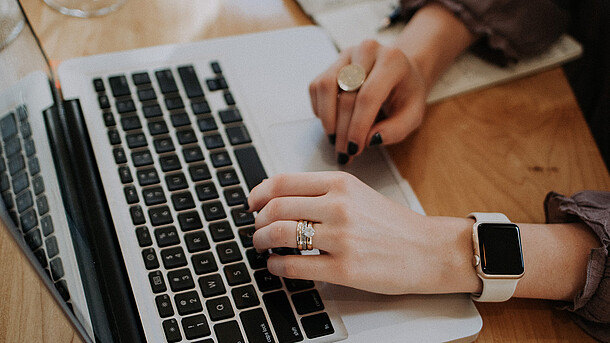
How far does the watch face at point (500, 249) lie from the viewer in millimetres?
542

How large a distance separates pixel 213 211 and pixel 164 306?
0.12 meters

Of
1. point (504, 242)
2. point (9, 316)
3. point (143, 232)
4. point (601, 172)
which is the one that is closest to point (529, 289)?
point (504, 242)

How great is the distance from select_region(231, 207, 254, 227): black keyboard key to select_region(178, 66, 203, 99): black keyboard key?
181 mm

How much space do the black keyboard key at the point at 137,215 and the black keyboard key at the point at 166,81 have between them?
0.58 feet

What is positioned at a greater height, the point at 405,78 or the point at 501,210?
the point at 405,78

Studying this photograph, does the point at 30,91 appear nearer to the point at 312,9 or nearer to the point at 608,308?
the point at 312,9

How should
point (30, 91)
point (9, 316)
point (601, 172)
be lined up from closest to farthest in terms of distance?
point (9, 316), point (30, 91), point (601, 172)

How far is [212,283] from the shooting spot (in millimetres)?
523

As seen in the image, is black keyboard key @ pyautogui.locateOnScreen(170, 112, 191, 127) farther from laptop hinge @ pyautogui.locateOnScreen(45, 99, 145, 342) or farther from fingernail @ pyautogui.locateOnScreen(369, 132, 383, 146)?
fingernail @ pyautogui.locateOnScreen(369, 132, 383, 146)

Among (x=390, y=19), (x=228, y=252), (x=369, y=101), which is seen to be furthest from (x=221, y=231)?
(x=390, y=19)

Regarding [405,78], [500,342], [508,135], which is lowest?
[500,342]

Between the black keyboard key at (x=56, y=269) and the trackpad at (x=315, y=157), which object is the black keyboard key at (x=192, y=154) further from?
the black keyboard key at (x=56, y=269)

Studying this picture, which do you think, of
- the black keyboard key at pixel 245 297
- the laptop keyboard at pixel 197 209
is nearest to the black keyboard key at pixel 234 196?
the laptop keyboard at pixel 197 209

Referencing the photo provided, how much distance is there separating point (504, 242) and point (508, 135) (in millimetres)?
235
